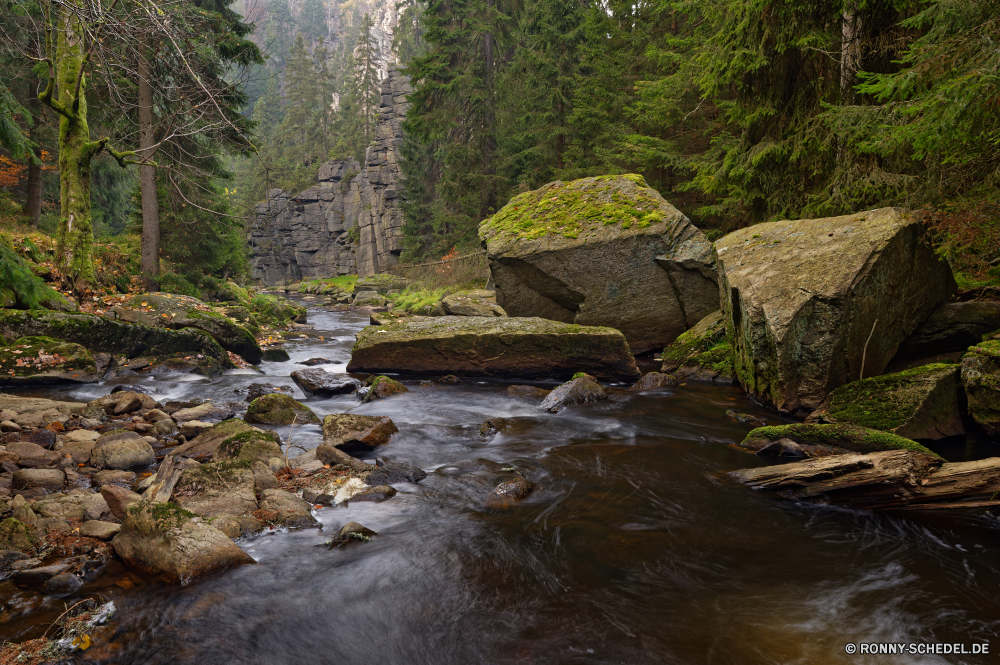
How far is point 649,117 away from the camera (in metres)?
14.0

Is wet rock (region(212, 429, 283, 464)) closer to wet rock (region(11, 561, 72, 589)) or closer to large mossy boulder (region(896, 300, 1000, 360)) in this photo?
wet rock (region(11, 561, 72, 589))

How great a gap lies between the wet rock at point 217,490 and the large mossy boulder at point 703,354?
7.69 m

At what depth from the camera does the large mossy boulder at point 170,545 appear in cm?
346

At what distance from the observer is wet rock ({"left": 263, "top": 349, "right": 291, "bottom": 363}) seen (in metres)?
12.5

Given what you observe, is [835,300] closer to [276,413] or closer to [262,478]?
[262,478]

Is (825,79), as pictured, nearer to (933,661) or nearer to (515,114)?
(933,661)

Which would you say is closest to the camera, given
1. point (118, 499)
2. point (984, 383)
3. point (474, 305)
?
point (118, 499)

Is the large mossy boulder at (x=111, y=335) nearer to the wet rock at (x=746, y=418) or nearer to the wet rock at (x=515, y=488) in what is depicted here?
the wet rock at (x=515, y=488)

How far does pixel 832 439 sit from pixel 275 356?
1181 centimetres

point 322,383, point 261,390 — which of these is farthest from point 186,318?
point 322,383

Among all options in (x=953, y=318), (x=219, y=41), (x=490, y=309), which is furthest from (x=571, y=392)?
(x=219, y=41)

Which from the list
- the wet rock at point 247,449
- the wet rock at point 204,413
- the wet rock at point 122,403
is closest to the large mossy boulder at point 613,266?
the wet rock at point 204,413

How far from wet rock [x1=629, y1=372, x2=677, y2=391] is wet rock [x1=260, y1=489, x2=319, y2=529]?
6.28m

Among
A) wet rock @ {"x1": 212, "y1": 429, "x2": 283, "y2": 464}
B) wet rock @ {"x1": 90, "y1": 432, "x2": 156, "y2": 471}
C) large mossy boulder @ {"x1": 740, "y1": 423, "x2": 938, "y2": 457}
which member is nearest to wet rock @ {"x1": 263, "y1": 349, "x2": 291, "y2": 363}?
wet rock @ {"x1": 90, "y1": 432, "x2": 156, "y2": 471}
